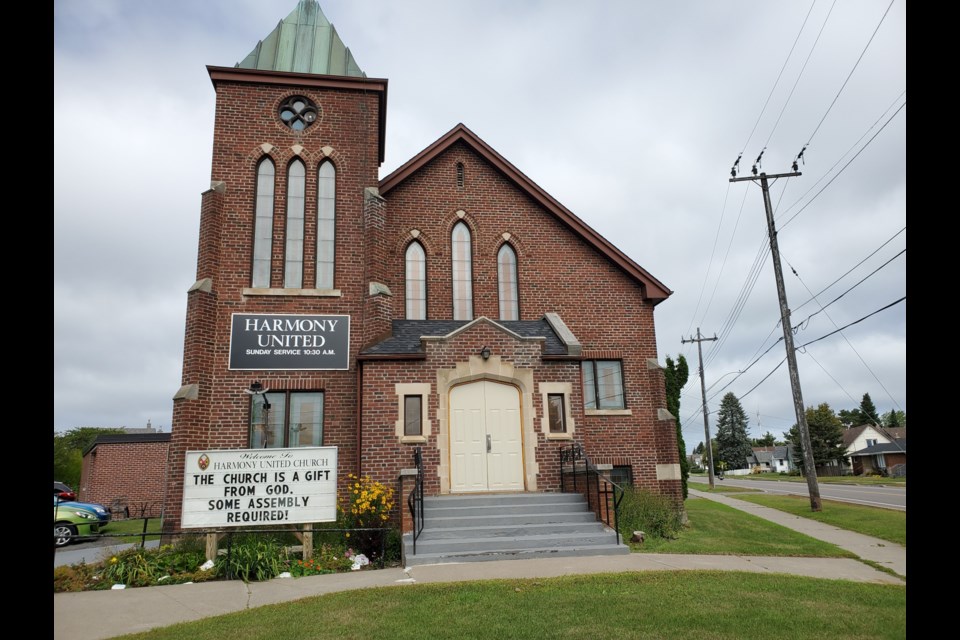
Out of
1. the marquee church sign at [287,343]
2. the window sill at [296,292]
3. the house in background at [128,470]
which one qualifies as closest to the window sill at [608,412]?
the marquee church sign at [287,343]

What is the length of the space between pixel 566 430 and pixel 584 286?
16.7 ft

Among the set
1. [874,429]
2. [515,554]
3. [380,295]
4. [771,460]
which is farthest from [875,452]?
[515,554]

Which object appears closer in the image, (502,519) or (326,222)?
(502,519)

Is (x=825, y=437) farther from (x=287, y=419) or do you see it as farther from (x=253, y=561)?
(x=253, y=561)

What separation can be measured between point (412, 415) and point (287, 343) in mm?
3610

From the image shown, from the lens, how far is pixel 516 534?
11.5 m

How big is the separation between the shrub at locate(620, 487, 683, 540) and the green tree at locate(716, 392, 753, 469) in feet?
324

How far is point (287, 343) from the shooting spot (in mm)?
15094

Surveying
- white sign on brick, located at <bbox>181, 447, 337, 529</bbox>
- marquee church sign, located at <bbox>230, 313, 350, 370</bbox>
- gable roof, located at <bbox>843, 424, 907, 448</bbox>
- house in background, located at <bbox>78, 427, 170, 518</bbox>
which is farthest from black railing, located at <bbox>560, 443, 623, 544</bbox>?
gable roof, located at <bbox>843, 424, 907, 448</bbox>

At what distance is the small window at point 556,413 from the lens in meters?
14.5

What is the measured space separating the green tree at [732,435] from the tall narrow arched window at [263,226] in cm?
10284

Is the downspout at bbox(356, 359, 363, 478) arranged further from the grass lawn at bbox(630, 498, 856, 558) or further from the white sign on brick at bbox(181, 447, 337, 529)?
the grass lawn at bbox(630, 498, 856, 558)

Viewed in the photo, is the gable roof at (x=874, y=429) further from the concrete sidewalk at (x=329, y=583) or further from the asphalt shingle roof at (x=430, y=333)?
the concrete sidewalk at (x=329, y=583)

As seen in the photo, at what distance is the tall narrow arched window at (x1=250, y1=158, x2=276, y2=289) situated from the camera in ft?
51.2
